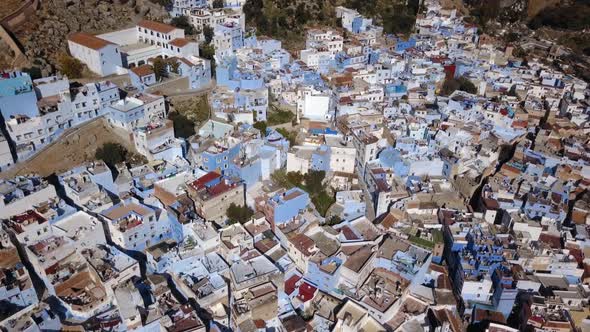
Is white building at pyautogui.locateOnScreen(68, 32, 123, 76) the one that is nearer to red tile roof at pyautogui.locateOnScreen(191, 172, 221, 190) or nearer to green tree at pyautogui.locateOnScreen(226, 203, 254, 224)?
red tile roof at pyautogui.locateOnScreen(191, 172, 221, 190)

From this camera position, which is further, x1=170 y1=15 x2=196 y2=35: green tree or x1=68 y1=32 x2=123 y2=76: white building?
x1=170 y1=15 x2=196 y2=35: green tree

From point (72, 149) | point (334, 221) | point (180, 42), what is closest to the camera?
point (334, 221)

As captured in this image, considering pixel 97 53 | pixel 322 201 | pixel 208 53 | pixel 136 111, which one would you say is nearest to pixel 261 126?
pixel 322 201

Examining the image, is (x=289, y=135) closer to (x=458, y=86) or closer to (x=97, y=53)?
(x=97, y=53)

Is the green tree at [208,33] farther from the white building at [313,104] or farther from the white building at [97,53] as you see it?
the white building at [313,104]

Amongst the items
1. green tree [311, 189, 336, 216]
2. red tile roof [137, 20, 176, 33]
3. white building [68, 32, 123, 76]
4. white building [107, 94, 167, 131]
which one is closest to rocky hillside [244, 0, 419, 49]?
red tile roof [137, 20, 176, 33]


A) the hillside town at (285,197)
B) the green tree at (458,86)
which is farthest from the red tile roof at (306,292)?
the green tree at (458,86)

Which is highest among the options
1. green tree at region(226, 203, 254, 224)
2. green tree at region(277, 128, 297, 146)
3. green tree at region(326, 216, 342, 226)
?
green tree at region(277, 128, 297, 146)
